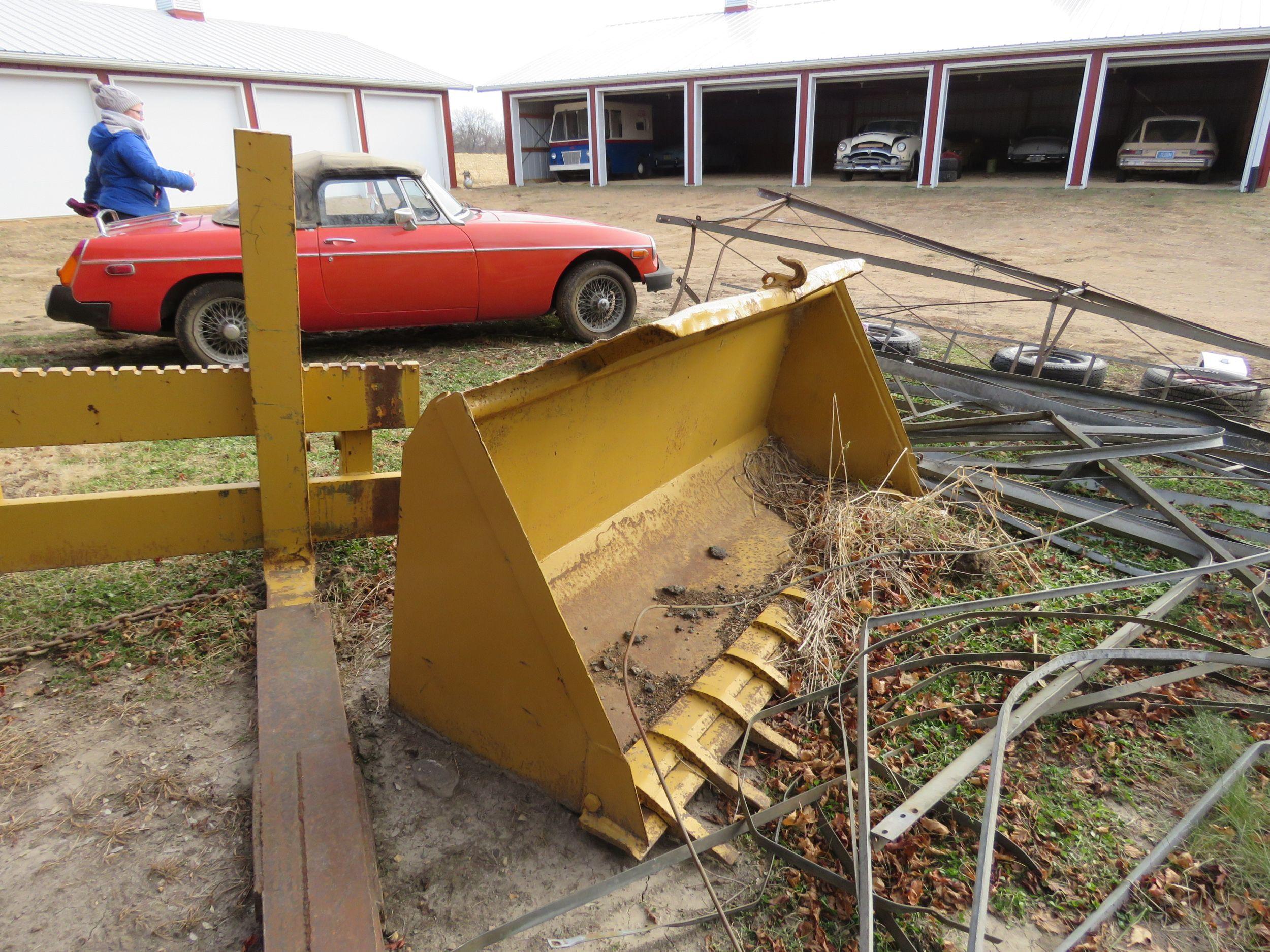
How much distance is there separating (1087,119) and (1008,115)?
9.59 m

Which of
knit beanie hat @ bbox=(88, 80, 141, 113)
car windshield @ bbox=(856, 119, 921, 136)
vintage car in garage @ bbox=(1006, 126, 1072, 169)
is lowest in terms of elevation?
knit beanie hat @ bbox=(88, 80, 141, 113)

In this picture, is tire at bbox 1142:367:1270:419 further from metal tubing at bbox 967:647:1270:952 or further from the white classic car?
the white classic car

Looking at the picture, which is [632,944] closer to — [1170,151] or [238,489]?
[238,489]

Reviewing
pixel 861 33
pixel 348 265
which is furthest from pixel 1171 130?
pixel 348 265

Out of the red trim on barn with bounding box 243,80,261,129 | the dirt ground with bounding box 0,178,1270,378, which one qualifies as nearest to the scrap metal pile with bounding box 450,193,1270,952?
the dirt ground with bounding box 0,178,1270,378

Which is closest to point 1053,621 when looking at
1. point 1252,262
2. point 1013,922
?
point 1013,922

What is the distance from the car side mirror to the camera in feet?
21.3

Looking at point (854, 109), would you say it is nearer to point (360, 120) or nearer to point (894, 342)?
point (360, 120)

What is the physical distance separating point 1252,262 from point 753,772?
14.2 m

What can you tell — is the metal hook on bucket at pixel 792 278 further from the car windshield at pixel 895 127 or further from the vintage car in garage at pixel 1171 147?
the car windshield at pixel 895 127

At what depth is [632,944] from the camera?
199 centimetres

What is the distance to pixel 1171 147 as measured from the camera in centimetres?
1817

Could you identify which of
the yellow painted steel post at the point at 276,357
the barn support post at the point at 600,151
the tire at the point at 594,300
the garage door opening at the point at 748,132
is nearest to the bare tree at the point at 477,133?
the garage door opening at the point at 748,132

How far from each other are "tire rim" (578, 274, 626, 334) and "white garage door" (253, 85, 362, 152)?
1514 centimetres
